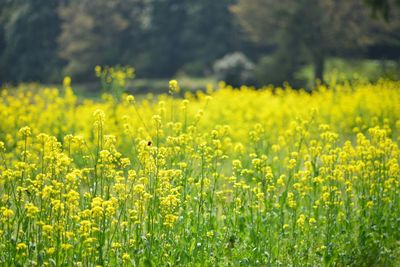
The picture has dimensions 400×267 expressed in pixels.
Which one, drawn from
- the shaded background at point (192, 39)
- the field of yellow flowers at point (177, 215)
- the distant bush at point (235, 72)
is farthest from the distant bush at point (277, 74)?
the field of yellow flowers at point (177, 215)

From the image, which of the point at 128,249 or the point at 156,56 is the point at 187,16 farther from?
the point at 128,249

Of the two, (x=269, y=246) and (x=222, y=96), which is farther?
(x=222, y=96)

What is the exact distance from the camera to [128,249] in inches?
181

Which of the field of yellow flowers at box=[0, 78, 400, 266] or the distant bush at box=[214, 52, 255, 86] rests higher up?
the distant bush at box=[214, 52, 255, 86]

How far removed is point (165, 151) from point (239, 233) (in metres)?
1.01

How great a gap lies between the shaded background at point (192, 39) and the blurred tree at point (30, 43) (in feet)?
0.21

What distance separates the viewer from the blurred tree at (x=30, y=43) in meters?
36.0

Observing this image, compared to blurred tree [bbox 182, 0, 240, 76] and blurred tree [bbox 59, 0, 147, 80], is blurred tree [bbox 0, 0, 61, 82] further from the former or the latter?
blurred tree [bbox 182, 0, 240, 76]

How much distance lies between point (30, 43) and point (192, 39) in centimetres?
1040

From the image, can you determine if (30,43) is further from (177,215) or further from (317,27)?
(177,215)

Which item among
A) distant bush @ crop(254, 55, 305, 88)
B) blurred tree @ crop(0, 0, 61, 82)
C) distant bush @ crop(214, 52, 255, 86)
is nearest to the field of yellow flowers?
distant bush @ crop(214, 52, 255, 86)

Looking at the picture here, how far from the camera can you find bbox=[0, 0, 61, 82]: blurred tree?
36000 millimetres

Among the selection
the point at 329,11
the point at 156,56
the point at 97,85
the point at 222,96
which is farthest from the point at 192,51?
the point at 222,96

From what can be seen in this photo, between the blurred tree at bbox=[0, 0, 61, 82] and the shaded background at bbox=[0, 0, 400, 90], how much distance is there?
63 mm
